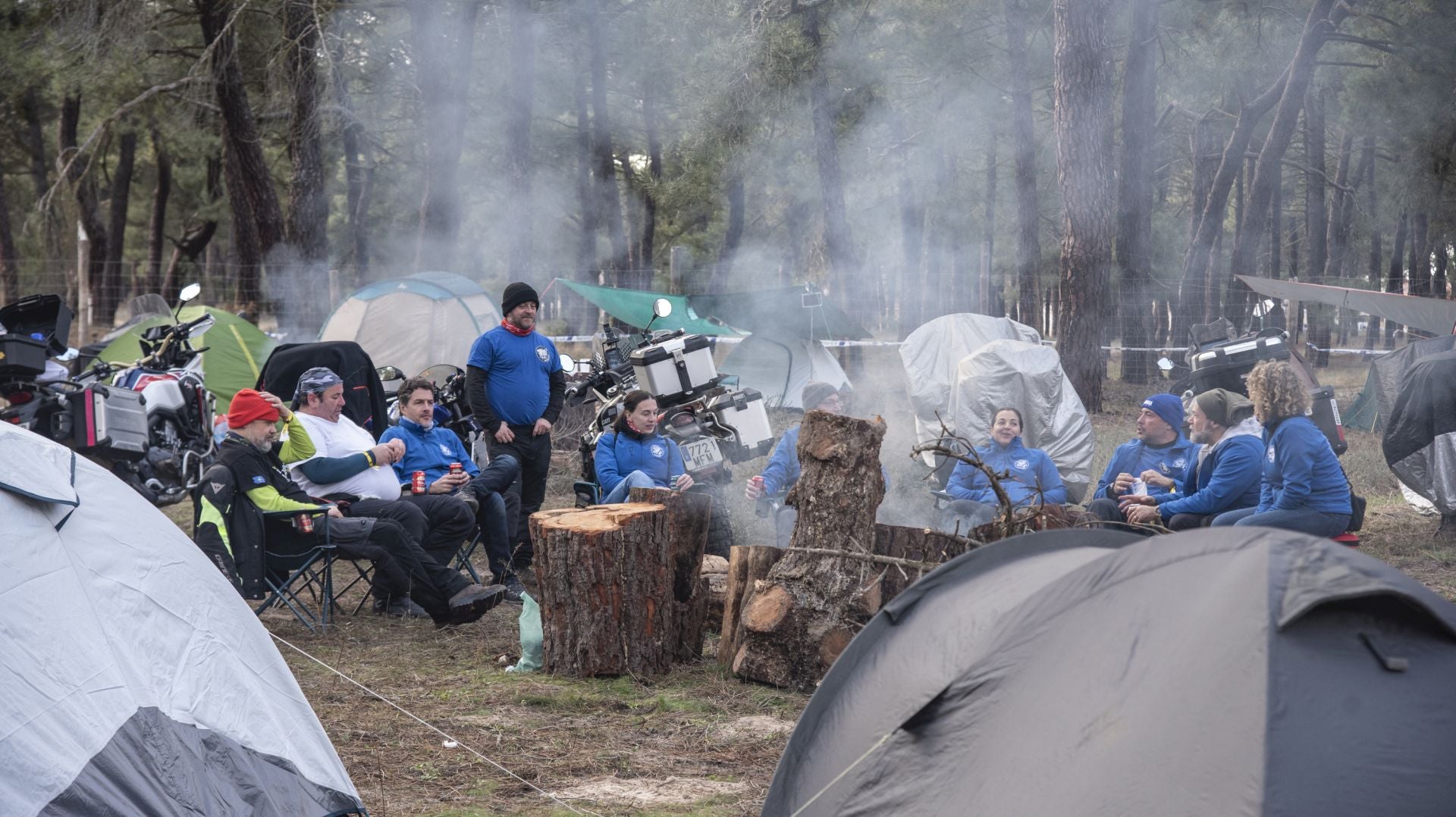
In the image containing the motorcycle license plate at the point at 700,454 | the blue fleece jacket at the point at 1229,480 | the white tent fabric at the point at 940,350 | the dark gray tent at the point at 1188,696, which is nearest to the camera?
the dark gray tent at the point at 1188,696

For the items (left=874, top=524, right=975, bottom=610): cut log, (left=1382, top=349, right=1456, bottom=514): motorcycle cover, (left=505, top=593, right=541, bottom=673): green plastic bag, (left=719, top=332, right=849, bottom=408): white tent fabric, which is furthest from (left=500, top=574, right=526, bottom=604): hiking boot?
(left=719, top=332, right=849, bottom=408): white tent fabric

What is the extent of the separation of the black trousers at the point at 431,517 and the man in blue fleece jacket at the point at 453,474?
12cm

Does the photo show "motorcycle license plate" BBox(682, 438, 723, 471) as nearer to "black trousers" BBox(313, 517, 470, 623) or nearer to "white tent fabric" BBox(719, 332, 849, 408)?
"black trousers" BBox(313, 517, 470, 623)

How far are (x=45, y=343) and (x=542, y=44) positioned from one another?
11755mm

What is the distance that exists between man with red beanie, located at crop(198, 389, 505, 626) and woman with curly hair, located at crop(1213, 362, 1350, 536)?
11.1 ft

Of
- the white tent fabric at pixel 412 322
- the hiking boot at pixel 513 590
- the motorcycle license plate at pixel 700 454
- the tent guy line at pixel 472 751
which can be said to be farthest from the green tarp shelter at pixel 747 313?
the tent guy line at pixel 472 751

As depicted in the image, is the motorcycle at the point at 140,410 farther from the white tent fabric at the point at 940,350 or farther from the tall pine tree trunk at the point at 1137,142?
the tall pine tree trunk at the point at 1137,142

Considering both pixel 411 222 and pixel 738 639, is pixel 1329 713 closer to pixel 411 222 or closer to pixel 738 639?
pixel 738 639

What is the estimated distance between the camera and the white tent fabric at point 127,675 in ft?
8.74

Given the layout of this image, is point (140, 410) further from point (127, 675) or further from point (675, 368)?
point (127, 675)

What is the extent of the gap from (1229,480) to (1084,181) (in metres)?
6.00

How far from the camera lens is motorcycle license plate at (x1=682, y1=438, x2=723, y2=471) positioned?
6.70m

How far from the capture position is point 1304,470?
533cm

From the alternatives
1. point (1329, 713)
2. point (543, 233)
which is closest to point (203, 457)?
point (1329, 713)
